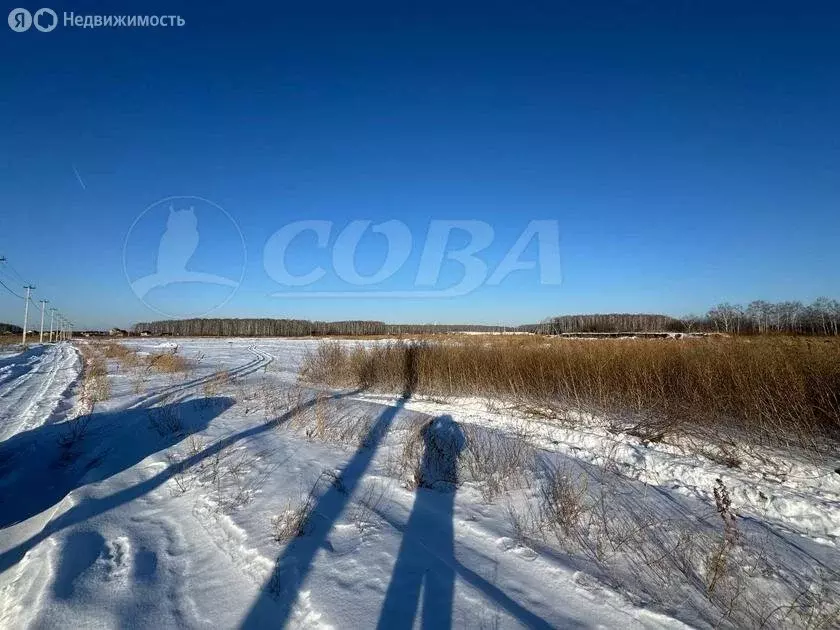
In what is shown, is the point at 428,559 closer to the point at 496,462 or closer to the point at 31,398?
the point at 496,462

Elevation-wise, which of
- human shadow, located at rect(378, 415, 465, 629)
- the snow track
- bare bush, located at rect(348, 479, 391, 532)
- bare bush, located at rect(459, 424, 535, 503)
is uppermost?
the snow track

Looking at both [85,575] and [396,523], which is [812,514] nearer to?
[396,523]

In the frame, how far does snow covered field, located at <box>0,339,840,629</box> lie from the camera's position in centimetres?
254

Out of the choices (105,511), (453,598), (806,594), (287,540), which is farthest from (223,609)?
(806,594)

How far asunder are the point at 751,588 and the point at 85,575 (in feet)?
14.5

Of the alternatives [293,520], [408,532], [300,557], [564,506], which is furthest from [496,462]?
[300,557]

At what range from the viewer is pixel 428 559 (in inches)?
118

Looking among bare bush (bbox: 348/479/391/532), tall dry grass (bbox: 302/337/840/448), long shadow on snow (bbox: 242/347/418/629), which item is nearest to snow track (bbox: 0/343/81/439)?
long shadow on snow (bbox: 242/347/418/629)

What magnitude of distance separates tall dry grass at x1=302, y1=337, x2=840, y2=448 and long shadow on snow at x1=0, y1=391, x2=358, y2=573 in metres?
4.81

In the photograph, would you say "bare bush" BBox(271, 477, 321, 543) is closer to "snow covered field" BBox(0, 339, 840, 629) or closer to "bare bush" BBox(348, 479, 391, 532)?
"snow covered field" BBox(0, 339, 840, 629)

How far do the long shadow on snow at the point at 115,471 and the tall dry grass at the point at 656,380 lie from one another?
15.8 ft

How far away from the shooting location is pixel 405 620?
2.41 metres

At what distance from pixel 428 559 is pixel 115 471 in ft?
14.0

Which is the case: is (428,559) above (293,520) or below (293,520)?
below
